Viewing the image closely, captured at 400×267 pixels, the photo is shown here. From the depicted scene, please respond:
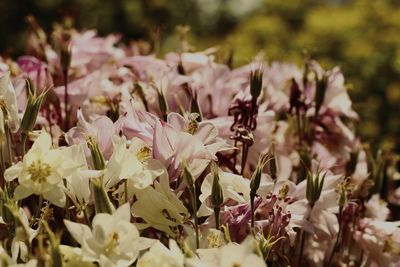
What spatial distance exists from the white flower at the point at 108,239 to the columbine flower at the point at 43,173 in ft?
0.32

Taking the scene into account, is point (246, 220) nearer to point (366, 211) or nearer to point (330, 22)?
point (366, 211)

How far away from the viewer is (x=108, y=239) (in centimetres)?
101

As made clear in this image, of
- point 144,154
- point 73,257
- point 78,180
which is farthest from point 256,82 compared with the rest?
point 73,257

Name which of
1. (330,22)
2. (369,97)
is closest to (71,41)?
(369,97)

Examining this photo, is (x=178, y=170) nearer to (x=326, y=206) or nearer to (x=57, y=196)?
(x=57, y=196)

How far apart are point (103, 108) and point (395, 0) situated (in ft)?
9.37

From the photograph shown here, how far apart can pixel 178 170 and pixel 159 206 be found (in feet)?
0.28

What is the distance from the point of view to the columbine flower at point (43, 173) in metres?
1.08

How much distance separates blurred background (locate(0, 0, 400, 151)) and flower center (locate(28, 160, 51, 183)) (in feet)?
2.62

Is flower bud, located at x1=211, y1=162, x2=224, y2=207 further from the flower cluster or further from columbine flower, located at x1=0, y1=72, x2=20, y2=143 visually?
columbine flower, located at x1=0, y1=72, x2=20, y2=143

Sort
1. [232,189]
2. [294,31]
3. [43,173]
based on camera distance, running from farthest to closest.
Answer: [294,31], [232,189], [43,173]

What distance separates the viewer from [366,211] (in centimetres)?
156

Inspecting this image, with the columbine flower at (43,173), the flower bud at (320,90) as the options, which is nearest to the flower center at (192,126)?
the columbine flower at (43,173)

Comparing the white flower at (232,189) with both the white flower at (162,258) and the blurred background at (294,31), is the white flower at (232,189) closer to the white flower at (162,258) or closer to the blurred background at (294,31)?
the white flower at (162,258)
